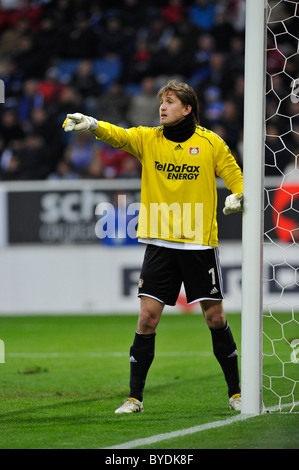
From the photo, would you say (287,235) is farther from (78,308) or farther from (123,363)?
(123,363)

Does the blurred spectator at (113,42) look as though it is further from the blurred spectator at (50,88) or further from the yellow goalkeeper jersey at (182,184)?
the yellow goalkeeper jersey at (182,184)

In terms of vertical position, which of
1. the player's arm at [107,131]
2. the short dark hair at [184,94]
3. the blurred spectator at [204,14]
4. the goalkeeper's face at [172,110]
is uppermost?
the blurred spectator at [204,14]

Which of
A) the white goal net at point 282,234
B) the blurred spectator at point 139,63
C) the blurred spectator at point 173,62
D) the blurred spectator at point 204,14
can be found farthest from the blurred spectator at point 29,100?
the white goal net at point 282,234

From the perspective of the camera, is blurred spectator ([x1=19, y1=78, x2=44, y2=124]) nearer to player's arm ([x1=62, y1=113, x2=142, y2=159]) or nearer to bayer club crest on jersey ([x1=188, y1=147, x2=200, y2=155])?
player's arm ([x1=62, y1=113, x2=142, y2=159])

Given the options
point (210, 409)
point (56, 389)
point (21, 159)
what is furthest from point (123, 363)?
point (21, 159)

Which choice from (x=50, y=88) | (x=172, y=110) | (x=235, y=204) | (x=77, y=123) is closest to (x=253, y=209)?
(x=235, y=204)

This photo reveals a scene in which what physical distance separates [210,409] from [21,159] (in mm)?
8974

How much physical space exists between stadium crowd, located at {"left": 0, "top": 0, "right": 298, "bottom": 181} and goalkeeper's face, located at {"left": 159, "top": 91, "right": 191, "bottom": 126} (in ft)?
22.1

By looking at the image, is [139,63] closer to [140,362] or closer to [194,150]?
[194,150]

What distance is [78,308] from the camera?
11.7 metres

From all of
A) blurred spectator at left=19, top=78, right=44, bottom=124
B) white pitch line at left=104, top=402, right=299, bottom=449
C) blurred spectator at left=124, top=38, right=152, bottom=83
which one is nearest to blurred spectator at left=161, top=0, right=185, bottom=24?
blurred spectator at left=124, top=38, right=152, bottom=83

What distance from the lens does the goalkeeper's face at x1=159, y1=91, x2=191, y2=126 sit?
5.05m

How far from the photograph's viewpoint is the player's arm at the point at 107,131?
15.7 ft

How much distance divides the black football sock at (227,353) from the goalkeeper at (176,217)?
97 millimetres
